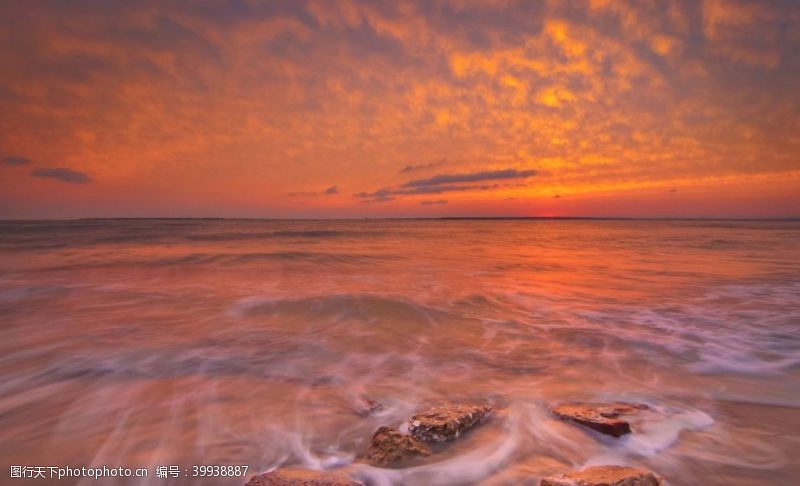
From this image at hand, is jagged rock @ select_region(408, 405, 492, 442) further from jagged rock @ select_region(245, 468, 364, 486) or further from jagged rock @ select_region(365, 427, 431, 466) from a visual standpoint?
jagged rock @ select_region(245, 468, 364, 486)

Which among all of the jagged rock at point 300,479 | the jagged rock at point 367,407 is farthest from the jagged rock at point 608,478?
the jagged rock at point 367,407

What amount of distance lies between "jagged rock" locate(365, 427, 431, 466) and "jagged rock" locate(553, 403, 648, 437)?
4.29 feet

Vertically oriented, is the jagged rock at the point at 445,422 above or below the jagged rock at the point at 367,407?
above

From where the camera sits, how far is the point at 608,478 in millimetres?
2250

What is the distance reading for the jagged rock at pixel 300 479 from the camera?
2.31m

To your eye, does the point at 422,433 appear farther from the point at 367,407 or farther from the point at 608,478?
the point at 608,478

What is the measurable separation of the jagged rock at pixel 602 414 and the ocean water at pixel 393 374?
0.08 m

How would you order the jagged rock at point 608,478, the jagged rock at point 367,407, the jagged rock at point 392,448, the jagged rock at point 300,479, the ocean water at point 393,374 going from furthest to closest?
the jagged rock at point 367,407
the ocean water at point 393,374
the jagged rock at point 392,448
the jagged rock at point 300,479
the jagged rock at point 608,478

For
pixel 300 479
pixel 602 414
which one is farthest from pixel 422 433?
pixel 602 414

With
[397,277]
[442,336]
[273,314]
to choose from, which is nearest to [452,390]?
[442,336]

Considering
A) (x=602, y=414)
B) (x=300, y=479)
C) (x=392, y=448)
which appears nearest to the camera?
(x=300, y=479)

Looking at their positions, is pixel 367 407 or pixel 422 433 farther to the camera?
pixel 367 407

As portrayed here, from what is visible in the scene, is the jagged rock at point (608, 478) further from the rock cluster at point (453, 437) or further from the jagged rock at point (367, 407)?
the jagged rock at point (367, 407)

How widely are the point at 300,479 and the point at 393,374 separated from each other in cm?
231
